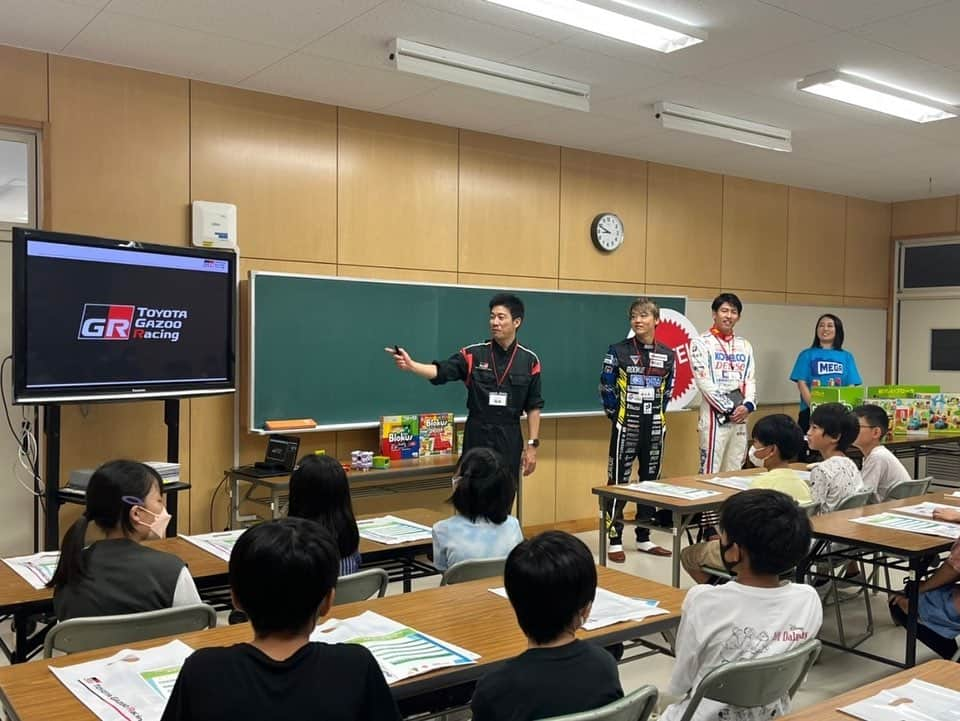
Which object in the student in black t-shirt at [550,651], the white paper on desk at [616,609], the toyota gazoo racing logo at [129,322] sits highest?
the toyota gazoo racing logo at [129,322]

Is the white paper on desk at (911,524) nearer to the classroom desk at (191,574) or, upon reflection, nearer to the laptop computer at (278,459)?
the classroom desk at (191,574)

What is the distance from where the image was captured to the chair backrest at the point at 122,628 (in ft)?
6.41

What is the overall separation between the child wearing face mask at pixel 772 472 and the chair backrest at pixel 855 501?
0.63 feet

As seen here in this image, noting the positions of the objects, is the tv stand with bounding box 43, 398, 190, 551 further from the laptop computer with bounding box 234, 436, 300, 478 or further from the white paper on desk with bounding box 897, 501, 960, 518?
the white paper on desk with bounding box 897, 501, 960, 518

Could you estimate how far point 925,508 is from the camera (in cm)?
388

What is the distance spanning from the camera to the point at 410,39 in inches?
166

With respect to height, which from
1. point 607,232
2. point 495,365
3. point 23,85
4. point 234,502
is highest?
point 23,85

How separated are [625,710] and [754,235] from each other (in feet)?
22.6

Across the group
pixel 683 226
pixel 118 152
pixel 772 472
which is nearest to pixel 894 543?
pixel 772 472

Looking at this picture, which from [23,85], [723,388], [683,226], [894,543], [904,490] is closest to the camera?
[894,543]

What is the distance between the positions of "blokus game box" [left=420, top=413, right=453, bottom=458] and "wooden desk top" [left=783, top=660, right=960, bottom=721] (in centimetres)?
388

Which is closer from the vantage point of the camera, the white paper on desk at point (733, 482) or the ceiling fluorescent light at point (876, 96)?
the white paper on desk at point (733, 482)

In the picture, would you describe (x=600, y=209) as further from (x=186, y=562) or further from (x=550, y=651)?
(x=550, y=651)

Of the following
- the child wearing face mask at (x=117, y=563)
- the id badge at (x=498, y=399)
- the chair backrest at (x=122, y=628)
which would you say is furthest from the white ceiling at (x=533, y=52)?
the chair backrest at (x=122, y=628)
